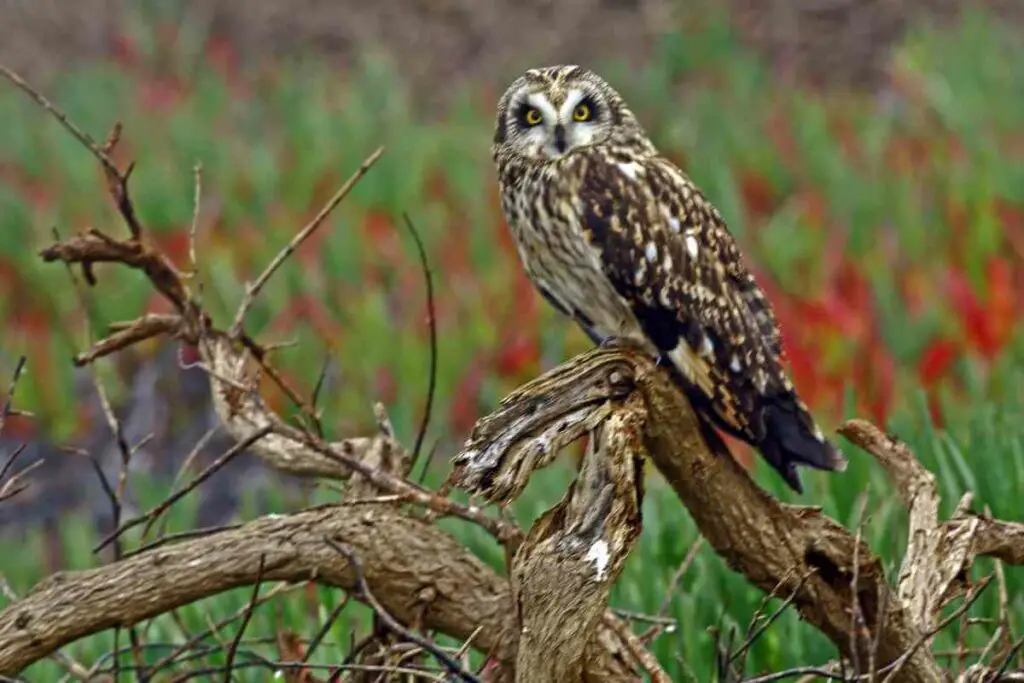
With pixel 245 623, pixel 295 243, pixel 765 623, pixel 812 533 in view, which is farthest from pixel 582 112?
pixel 245 623

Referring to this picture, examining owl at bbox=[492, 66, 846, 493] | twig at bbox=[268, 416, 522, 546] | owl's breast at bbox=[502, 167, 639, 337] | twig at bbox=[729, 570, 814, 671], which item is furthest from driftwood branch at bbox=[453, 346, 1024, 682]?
owl's breast at bbox=[502, 167, 639, 337]

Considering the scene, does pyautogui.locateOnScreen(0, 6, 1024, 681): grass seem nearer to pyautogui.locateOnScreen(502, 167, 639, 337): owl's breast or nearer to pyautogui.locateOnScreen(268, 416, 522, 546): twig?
pyautogui.locateOnScreen(502, 167, 639, 337): owl's breast

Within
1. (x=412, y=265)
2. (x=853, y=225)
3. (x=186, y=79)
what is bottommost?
(x=853, y=225)

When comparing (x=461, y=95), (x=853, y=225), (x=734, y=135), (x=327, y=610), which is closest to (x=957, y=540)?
(x=327, y=610)

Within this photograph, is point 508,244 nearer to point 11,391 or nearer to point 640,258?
point 640,258

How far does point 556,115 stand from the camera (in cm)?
288

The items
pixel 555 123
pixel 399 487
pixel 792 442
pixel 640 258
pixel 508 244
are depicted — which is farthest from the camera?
pixel 508 244

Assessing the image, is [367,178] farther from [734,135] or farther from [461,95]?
[461,95]

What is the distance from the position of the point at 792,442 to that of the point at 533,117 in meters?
0.74

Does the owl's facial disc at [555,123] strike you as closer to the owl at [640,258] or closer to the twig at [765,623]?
the owl at [640,258]

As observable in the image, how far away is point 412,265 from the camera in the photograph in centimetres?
669

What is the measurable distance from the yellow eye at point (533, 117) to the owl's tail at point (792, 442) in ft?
2.11

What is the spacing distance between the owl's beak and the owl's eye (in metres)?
0.04

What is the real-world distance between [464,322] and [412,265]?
59 cm
